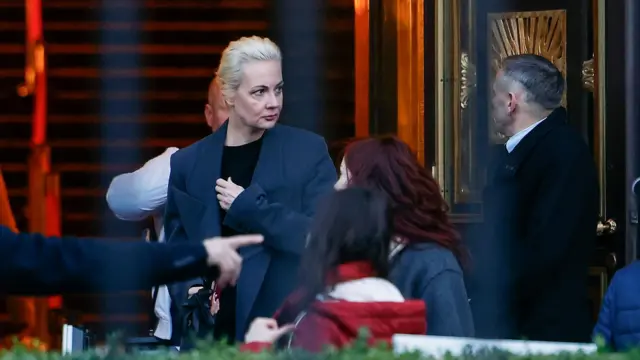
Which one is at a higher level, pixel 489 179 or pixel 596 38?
pixel 596 38

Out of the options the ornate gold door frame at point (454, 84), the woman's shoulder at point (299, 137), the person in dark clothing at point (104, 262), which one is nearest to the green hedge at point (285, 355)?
the person in dark clothing at point (104, 262)

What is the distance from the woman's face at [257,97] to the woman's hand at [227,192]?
254mm

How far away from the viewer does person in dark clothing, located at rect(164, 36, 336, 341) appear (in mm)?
4789

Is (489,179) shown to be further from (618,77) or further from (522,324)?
(618,77)

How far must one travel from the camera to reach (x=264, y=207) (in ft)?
15.6

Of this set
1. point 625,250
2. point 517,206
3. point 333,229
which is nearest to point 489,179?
point 517,206

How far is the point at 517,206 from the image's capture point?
5.21 meters

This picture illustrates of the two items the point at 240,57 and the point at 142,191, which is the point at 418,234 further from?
the point at 142,191

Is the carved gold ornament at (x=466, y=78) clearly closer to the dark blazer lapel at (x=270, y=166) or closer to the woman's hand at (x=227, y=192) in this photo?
the dark blazer lapel at (x=270, y=166)

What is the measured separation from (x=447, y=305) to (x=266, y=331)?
681mm

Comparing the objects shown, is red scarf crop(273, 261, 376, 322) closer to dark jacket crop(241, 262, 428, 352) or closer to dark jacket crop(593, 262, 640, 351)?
dark jacket crop(241, 262, 428, 352)

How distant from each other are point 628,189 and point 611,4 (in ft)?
2.46

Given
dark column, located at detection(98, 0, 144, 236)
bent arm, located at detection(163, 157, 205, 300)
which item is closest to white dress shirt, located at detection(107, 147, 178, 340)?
dark column, located at detection(98, 0, 144, 236)

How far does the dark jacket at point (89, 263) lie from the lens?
11.0ft
